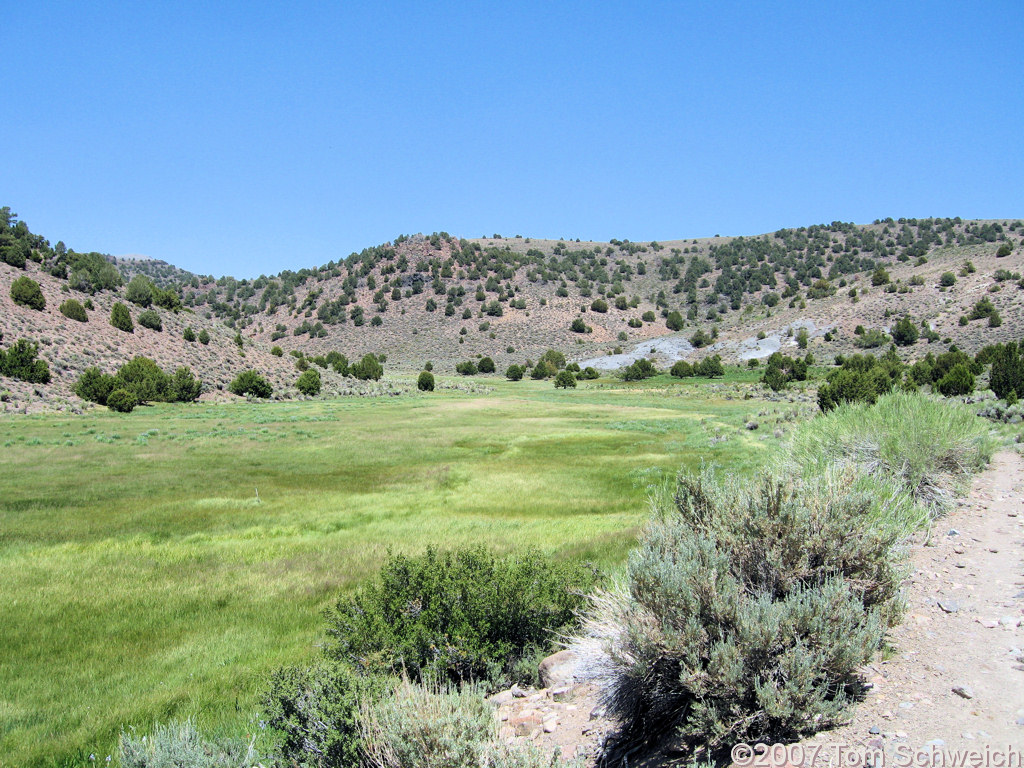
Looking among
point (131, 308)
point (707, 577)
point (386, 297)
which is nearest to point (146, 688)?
point (707, 577)

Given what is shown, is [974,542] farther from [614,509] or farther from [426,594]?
[614,509]

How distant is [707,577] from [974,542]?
549cm

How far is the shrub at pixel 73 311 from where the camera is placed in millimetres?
49031

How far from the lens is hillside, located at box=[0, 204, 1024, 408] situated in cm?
5297

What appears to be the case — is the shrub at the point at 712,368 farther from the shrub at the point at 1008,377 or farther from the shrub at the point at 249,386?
the shrub at the point at 249,386

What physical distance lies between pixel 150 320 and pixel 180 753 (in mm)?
59530

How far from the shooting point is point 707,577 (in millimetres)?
4375

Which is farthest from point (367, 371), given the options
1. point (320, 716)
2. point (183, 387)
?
point (320, 716)

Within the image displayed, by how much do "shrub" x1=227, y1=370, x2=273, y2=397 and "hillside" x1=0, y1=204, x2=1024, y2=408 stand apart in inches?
61.4

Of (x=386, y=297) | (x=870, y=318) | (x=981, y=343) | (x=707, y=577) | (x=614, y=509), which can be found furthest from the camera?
(x=386, y=297)

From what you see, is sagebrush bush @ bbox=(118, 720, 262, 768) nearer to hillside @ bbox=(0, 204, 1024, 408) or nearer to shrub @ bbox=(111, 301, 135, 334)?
hillside @ bbox=(0, 204, 1024, 408)

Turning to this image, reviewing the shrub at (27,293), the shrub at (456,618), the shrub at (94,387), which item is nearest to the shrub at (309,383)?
the shrub at (94,387)

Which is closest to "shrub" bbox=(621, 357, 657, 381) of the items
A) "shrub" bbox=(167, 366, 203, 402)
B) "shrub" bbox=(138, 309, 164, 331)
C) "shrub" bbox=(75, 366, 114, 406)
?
"shrub" bbox=(167, 366, 203, 402)

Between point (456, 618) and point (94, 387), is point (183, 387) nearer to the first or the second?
point (94, 387)
